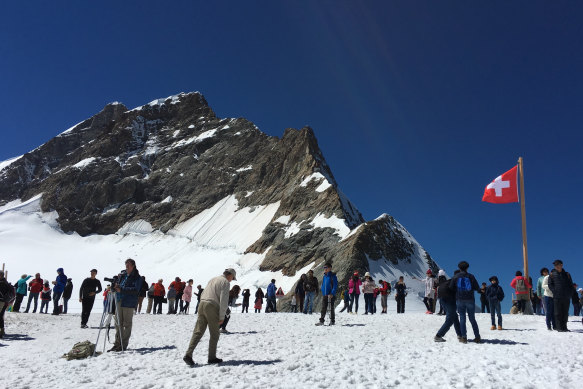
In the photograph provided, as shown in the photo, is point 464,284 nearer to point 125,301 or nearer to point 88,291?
point 125,301

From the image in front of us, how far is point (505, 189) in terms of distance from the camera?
21234 millimetres

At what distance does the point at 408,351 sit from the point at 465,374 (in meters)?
2.38

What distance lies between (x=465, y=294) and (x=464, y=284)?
9.7 inches

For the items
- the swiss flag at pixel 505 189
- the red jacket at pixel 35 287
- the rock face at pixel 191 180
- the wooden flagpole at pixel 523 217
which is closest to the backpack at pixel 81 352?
the red jacket at pixel 35 287

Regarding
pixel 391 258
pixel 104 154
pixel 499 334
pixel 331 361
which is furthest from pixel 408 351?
pixel 104 154

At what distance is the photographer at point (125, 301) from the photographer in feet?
33.6

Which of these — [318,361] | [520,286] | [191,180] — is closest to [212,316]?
[318,361]

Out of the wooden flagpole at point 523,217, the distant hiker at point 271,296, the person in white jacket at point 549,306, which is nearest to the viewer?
the person in white jacket at point 549,306

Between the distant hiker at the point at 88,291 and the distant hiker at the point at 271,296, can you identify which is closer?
the distant hiker at the point at 88,291

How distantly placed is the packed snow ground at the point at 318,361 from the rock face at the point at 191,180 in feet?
104

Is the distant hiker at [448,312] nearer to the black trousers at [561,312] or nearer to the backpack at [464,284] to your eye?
the backpack at [464,284]

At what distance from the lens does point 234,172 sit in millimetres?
104438

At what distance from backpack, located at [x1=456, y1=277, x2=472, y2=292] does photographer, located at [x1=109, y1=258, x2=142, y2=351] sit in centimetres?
818

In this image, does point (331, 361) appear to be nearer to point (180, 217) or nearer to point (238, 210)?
point (238, 210)
